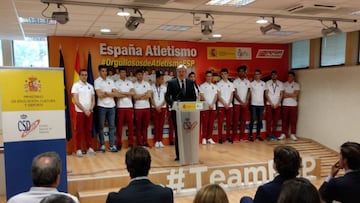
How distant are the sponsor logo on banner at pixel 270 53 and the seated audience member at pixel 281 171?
22.8 ft

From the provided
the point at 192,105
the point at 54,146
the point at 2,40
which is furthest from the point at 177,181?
the point at 2,40

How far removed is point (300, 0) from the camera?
15.2 feet

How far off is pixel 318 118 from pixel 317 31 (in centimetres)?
224

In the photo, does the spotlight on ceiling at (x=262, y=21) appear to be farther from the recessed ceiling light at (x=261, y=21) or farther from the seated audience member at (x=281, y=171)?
the seated audience member at (x=281, y=171)

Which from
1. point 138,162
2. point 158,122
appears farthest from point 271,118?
point 138,162

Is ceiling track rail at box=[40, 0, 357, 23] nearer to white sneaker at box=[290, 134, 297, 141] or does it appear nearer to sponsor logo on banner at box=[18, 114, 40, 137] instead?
sponsor logo on banner at box=[18, 114, 40, 137]

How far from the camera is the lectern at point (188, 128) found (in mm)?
5262

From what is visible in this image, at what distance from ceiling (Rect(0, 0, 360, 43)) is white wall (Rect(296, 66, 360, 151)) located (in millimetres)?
1023

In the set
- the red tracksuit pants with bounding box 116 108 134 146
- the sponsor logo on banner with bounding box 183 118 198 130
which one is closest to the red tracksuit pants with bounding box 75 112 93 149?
the red tracksuit pants with bounding box 116 108 134 146

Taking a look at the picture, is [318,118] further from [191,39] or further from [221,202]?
[221,202]

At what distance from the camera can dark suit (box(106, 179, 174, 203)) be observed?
2014 mm

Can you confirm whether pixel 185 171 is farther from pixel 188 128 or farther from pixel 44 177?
pixel 44 177

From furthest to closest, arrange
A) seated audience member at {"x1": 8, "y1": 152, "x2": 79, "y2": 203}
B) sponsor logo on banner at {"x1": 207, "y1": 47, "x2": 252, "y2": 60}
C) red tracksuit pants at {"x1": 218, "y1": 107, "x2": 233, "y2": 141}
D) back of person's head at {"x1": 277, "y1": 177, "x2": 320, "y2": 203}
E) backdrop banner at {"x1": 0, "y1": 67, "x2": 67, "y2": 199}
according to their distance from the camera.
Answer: sponsor logo on banner at {"x1": 207, "y1": 47, "x2": 252, "y2": 60} → red tracksuit pants at {"x1": 218, "y1": 107, "x2": 233, "y2": 141} → backdrop banner at {"x1": 0, "y1": 67, "x2": 67, "y2": 199} → seated audience member at {"x1": 8, "y1": 152, "x2": 79, "y2": 203} → back of person's head at {"x1": 277, "y1": 177, "x2": 320, "y2": 203}

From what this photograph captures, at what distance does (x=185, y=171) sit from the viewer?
5.32 m
